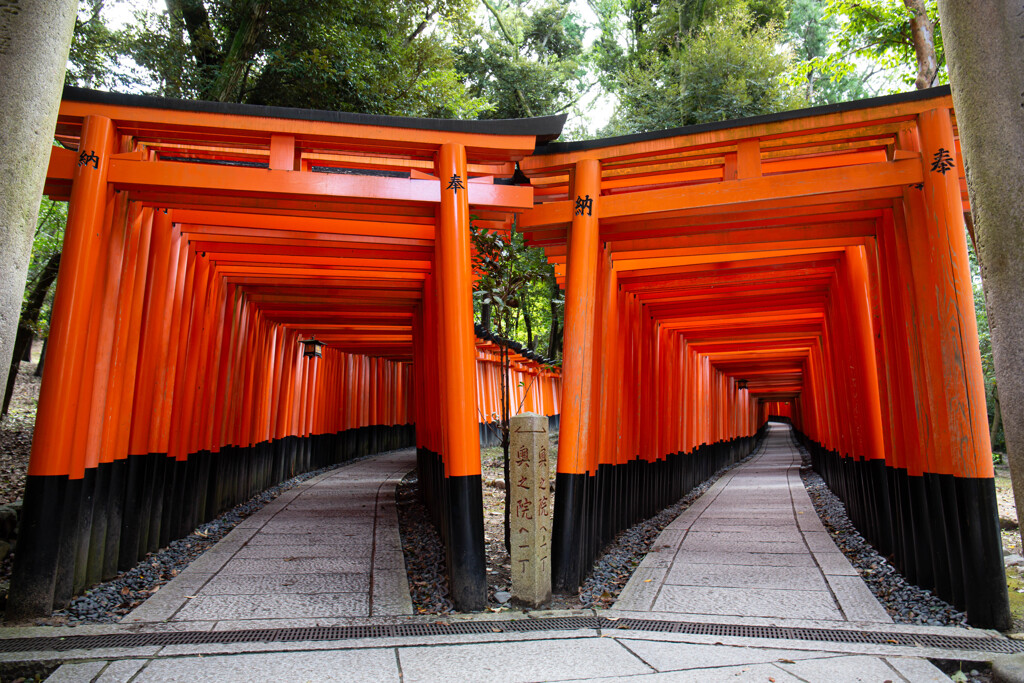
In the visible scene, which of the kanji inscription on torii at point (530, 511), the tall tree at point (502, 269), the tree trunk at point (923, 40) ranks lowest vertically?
the kanji inscription on torii at point (530, 511)

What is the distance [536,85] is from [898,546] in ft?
56.1

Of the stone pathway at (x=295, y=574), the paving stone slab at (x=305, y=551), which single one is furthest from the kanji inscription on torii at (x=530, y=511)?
the paving stone slab at (x=305, y=551)

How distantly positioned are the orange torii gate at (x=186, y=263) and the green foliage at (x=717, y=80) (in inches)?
458

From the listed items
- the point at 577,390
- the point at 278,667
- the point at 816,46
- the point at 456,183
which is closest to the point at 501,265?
the point at 456,183

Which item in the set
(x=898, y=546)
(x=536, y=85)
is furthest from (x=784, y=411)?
(x=898, y=546)

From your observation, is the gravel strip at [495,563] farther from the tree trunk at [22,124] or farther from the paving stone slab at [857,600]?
the tree trunk at [22,124]

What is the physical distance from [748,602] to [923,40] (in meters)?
9.98

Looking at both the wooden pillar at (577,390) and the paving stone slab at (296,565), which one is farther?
the paving stone slab at (296,565)

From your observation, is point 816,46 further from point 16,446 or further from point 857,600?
point 16,446

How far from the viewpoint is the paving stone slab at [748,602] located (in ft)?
14.5

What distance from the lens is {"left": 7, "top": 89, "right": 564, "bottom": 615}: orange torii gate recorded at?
14.4 ft

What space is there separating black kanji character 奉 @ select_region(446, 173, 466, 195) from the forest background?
32.5 inches

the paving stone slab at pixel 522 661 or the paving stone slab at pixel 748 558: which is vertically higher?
the paving stone slab at pixel 748 558

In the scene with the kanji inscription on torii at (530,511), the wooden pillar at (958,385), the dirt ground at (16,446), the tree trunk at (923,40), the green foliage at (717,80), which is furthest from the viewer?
the green foliage at (717,80)
